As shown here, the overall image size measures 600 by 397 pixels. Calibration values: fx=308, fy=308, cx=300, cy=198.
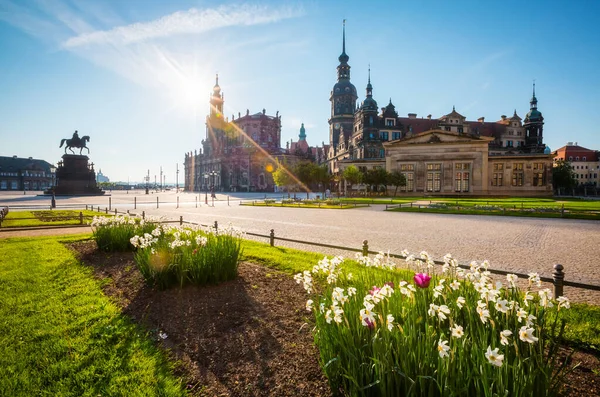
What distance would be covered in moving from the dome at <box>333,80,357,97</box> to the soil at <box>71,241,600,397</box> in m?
90.6

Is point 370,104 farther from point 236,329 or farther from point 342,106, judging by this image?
point 236,329

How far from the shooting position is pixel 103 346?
4.25 meters

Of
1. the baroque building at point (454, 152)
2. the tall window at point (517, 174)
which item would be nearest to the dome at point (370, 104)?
the baroque building at point (454, 152)

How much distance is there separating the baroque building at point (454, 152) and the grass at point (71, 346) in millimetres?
58454

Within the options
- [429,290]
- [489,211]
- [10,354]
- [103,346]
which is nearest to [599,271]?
[429,290]

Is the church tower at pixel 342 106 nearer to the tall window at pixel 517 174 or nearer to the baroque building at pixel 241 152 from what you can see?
the baroque building at pixel 241 152

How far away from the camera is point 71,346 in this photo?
13.7 feet

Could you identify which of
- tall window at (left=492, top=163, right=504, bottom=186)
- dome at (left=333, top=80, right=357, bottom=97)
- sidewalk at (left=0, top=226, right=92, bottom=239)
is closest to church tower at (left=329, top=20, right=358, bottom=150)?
dome at (left=333, top=80, right=357, bottom=97)

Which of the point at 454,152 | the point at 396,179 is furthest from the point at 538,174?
the point at 396,179

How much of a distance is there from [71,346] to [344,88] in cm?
9525

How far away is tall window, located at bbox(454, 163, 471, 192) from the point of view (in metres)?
56.7

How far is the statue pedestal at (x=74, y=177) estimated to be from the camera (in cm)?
5716

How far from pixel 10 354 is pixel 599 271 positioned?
39.6 feet

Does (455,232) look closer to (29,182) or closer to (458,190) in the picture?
(458,190)
